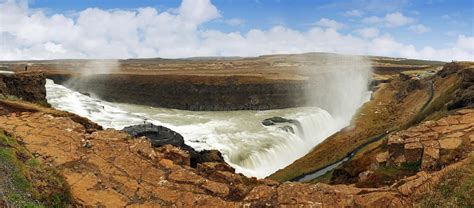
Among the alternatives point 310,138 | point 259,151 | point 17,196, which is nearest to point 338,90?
point 310,138

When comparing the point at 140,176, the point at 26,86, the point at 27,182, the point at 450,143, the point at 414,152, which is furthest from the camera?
the point at 26,86

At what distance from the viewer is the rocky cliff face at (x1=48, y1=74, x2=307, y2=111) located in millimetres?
60156

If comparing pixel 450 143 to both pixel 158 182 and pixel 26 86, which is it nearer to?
pixel 158 182

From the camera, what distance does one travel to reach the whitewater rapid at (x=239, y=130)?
1191 inches

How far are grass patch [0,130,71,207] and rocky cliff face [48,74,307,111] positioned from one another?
50.0 m

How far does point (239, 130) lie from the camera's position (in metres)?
40.0

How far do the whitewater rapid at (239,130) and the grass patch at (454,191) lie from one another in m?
18.7

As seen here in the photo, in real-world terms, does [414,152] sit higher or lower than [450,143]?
lower

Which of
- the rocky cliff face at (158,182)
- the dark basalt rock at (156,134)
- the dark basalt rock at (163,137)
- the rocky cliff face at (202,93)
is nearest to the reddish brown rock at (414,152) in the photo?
the rocky cliff face at (158,182)

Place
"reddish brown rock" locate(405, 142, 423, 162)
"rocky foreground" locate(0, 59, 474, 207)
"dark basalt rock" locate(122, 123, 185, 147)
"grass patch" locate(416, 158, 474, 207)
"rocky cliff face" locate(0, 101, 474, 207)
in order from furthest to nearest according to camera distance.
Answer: "dark basalt rock" locate(122, 123, 185, 147) → "reddish brown rock" locate(405, 142, 423, 162) → "rocky cliff face" locate(0, 101, 474, 207) → "rocky foreground" locate(0, 59, 474, 207) → "grass patch" locate(416, 158, 474, 207)

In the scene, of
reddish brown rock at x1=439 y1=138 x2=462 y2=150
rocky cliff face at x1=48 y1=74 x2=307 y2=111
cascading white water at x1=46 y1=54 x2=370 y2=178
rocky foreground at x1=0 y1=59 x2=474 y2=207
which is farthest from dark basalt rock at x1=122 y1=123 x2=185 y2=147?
rocky cliff face at x1=48 y1=74 x2=307 y2=111

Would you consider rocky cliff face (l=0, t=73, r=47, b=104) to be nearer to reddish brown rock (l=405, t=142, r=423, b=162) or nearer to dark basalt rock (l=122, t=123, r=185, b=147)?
dark basalt rock (l=122, t=123, r=185, b=147)

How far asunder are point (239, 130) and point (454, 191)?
3178cm

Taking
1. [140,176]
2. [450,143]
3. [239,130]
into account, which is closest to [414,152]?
[450,143]
